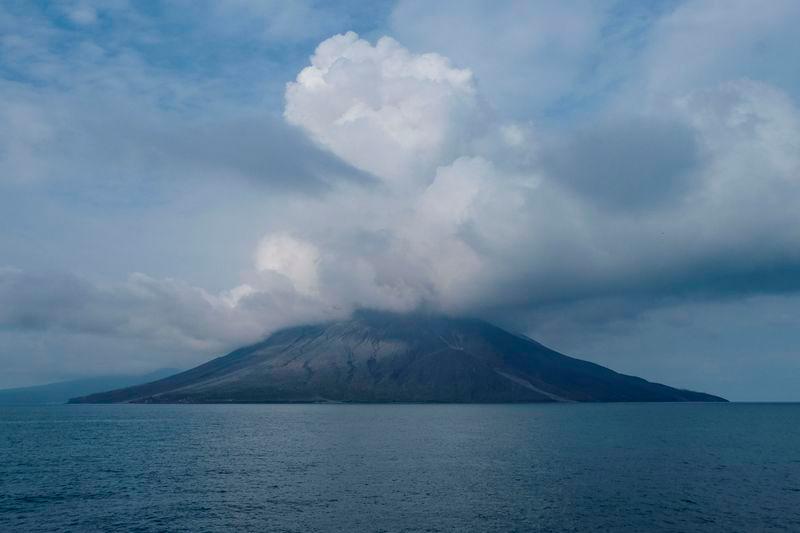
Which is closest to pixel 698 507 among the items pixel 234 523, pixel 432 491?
pixel 432 491

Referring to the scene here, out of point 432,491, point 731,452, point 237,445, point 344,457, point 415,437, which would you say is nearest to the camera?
point 432,491

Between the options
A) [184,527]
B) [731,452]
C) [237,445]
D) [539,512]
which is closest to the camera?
[184,527]

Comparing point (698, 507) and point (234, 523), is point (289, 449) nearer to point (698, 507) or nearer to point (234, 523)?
point (234, 523)

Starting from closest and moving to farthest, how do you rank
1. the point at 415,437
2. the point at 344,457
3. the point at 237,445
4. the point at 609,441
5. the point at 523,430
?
the point at 344,457 < the point at 237,445 < the point at 609,441 < the point at 415,437 < the point at 523,430

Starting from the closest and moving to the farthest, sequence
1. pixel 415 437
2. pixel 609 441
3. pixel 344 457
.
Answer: pixel 344 457, pixel 609 441, pixel 415 437

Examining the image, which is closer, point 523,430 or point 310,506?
point 310,506

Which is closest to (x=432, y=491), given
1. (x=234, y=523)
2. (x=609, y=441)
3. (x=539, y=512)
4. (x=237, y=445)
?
(x=539, y=512)

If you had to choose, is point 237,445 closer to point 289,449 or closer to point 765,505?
point 289,449

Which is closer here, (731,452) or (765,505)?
(765,505)

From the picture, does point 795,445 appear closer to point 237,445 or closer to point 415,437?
point 415,437
